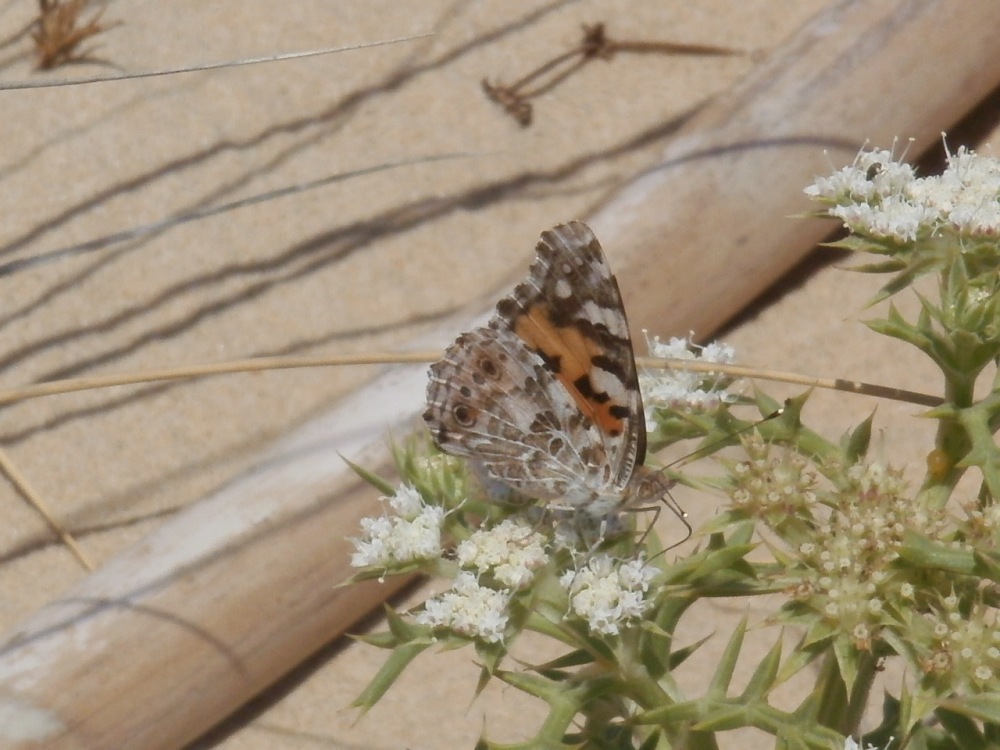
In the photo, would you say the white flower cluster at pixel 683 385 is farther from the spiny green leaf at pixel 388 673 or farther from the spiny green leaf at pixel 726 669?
the spiny green leaf at pixel 388 673

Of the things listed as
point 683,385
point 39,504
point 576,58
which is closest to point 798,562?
point 683,385

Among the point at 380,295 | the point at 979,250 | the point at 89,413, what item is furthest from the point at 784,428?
the point at 89,413

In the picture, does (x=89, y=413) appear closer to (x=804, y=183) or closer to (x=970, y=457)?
(x=804, y=183)

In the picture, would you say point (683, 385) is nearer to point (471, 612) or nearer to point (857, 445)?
point (857, 445)

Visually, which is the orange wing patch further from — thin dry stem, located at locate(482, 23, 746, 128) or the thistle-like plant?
thin dry stem, located at locate(482, 23, 746, 128)

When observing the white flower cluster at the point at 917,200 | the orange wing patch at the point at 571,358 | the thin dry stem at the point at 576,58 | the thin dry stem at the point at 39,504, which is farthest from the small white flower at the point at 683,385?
the thin dry stem at the point at 576,58
